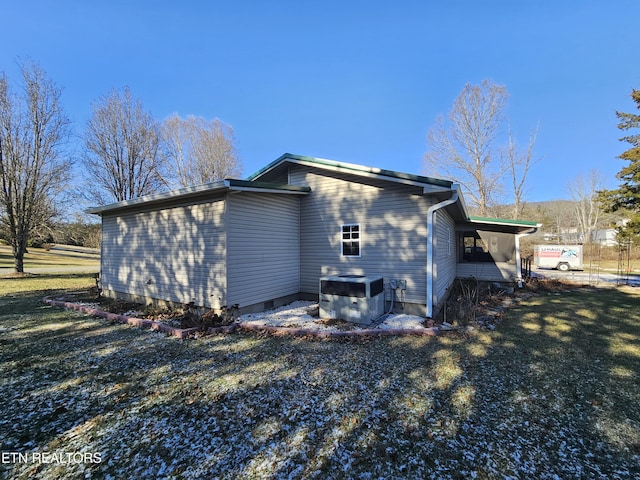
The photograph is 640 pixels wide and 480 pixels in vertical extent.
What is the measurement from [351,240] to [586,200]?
173 feet

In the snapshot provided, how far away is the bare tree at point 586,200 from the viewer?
1618 inches

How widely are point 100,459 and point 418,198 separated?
281 inches

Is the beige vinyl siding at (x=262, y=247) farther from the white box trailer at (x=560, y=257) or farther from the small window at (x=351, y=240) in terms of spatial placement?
the white box trailer at (x=560, y=257)

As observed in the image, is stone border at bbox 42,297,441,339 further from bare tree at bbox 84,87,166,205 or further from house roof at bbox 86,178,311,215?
bare tree at bbox 84,87,166,205

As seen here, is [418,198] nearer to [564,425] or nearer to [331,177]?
[331,177]

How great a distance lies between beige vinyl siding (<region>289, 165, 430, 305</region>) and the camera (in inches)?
284

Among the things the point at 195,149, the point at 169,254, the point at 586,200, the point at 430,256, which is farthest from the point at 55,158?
the point at 586,200

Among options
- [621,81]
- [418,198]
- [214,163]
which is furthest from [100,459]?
[621,81]

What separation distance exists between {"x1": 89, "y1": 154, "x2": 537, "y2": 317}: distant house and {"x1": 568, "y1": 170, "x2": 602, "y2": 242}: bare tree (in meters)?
48.1

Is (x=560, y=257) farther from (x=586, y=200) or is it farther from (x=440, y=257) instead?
(x=586, y=200)

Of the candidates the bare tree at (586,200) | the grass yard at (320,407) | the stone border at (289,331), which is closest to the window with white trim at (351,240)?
the stone border at (289,331)

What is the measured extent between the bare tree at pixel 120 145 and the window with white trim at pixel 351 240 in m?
16.0

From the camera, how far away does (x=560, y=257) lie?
22.2 m

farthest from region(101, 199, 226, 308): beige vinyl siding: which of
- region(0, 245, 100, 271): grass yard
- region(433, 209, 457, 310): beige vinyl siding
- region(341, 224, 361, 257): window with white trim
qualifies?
region(0, 245, 100, 271): grass yard
